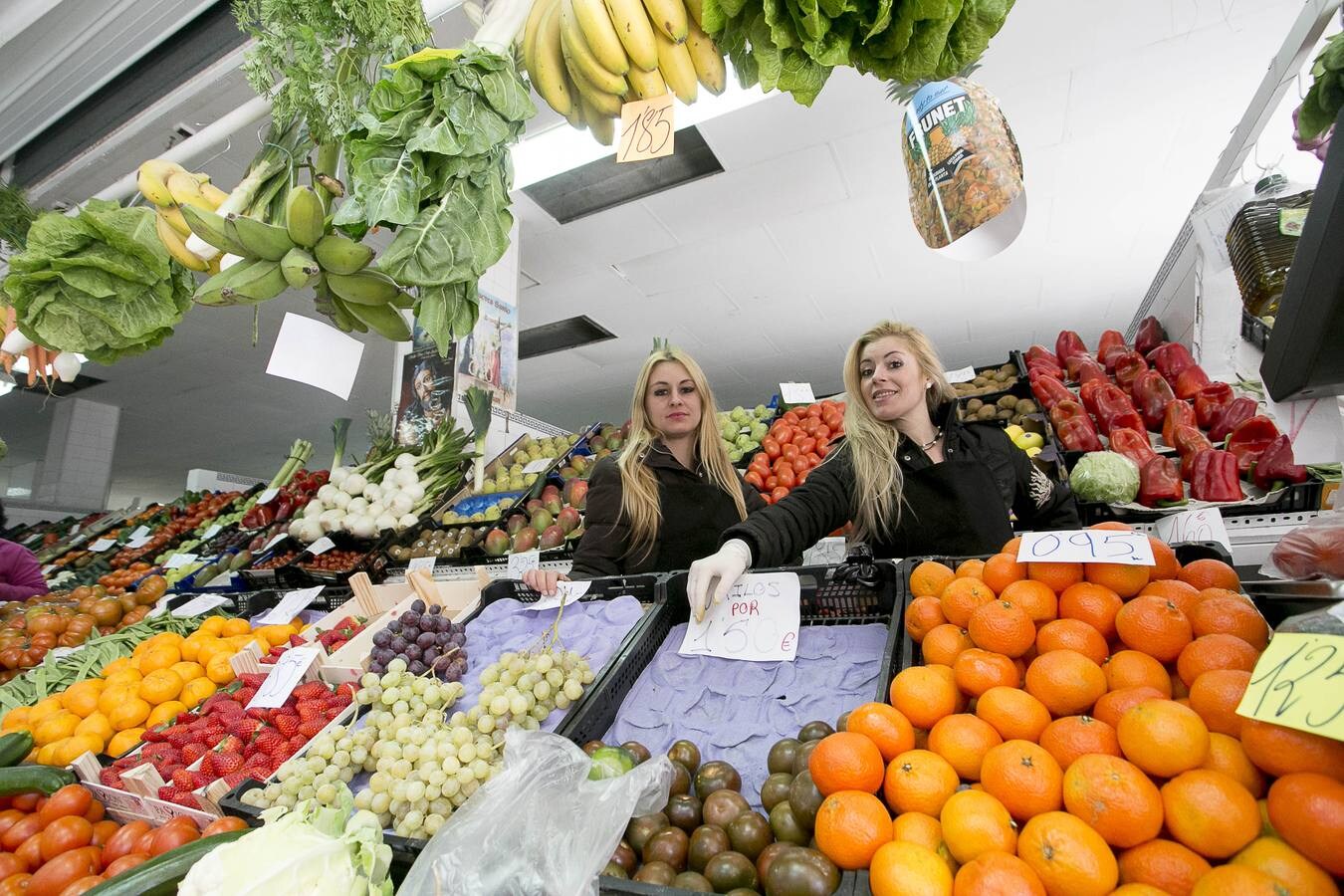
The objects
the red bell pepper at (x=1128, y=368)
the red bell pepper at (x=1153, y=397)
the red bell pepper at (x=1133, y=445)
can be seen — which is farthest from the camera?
the red bell pepper at (x=1128, y=368)

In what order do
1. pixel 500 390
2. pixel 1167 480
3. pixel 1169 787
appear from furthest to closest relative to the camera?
pixel 500 390 → pixel 1167 480 → pixel 1169 787

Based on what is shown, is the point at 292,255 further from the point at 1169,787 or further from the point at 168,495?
the point at 168,495

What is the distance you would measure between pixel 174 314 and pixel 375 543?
1814 mm

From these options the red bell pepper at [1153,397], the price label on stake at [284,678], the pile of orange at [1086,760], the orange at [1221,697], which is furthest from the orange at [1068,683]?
the red bell pepper at [1153,397]

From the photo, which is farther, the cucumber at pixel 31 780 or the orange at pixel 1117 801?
the cucumber at pixel 31 780

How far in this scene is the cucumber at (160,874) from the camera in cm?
103

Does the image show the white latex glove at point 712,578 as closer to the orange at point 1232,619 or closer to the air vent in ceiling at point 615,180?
the orange at point 1232,619

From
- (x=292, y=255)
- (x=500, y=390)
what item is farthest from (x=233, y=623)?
(x=500, y=390)

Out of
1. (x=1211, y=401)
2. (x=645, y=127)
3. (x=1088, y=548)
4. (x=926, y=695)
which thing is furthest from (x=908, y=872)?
(x=1211, y=401)

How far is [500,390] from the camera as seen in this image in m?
4.38

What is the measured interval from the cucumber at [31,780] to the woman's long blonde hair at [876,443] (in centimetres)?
239

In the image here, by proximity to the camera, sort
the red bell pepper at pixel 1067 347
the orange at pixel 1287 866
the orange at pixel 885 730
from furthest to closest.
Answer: the red bell pepper at pixel 1067 347
the orange at pixel 885 730
the orange at pixel 1287 866

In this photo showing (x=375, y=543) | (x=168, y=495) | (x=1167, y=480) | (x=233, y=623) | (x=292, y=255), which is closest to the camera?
(x=292, y=255)

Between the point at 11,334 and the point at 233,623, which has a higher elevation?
the point at 11,334
